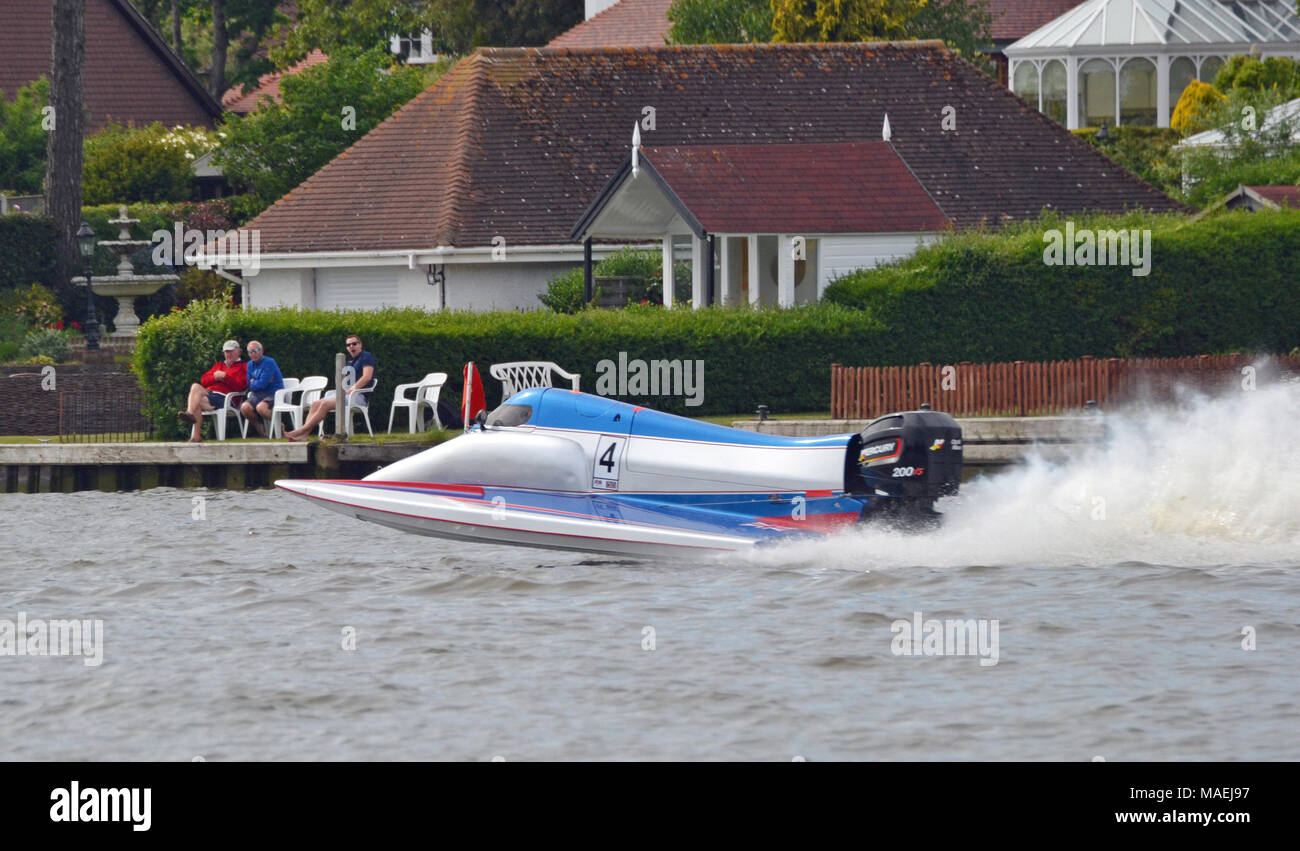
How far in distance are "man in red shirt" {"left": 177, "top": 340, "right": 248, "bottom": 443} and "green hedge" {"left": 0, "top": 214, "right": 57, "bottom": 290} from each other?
46.5ft

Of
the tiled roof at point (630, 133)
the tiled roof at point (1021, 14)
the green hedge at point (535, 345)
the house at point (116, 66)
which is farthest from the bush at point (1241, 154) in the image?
the house at point (116, 66)

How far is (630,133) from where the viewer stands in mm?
37594

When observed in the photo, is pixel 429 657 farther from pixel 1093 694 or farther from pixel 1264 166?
pixel 1264 166

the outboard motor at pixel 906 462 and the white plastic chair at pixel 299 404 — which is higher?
the white plastic chair at pixel 299 404

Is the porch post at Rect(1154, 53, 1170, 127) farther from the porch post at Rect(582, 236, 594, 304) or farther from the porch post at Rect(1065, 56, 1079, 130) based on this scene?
the porch post at Rect(582, 236, 594, 304)

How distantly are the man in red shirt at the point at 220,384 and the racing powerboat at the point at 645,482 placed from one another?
7.98m

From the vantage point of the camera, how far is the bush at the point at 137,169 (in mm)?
48969

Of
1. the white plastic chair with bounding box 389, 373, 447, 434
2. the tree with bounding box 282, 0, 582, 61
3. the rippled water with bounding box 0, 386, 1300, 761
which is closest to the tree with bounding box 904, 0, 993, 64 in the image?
the tree with bounding box 282, 0, 582, 61

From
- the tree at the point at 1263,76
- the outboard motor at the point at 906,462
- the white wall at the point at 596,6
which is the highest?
the white wall at the point at 596,6

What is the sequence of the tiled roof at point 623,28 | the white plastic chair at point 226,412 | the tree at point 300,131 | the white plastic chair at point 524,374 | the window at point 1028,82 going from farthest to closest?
the window at point 1028,82
the tiled roof at point 623,28
the tree at point 300,131
the white plastic chair at point 524,374
the white plastic chair at point 226,412

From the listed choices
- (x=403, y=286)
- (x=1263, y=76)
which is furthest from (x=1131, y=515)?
(x=1263, y=76)

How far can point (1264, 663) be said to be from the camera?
14.5 metres

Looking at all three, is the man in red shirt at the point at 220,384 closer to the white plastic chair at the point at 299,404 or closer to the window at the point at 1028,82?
the white plastic chair at the point at 299,404
